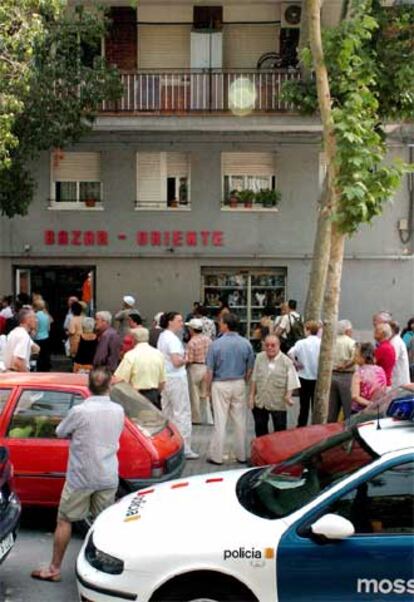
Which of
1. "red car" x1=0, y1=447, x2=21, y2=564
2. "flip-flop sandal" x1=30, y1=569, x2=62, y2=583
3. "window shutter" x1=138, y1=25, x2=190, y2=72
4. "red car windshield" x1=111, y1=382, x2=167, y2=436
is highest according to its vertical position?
"window shutter" x1=138, y1=25, x2=190, y2=72

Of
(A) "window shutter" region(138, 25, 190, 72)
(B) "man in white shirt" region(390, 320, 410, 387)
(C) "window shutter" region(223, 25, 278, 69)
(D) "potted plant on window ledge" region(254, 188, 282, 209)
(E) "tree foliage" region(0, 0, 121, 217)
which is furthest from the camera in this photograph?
(A) "window shutter" region(138, 25, 190, 72)

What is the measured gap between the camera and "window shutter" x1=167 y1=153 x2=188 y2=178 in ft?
60.4

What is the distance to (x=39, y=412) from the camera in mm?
6645

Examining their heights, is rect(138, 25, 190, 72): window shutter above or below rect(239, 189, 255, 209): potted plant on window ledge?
above

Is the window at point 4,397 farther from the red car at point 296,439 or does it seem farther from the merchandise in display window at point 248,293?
the merchandise in display window at point 248,293

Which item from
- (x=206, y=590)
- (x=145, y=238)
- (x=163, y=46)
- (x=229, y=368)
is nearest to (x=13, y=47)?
(x=229, y=368)

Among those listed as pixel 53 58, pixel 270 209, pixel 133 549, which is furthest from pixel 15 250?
pixel 133 549

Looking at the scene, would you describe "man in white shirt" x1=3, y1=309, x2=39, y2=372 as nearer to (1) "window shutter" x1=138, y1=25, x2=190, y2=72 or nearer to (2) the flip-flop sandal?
A: (2) the flip-flop sandal

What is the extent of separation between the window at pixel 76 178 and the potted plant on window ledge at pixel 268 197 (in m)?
3.91

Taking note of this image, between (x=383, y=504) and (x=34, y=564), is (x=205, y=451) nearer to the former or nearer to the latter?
(x=34, y=564)

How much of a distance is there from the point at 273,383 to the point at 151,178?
1086 centimetres

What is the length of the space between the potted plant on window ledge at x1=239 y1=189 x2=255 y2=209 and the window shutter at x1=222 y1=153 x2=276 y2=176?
0.54m

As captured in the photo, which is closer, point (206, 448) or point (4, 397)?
point (4, 397)

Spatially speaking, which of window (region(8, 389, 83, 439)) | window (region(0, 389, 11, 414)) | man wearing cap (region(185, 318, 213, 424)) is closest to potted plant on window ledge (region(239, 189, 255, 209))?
man wearing cap (region(185, 318, 213, 424))
